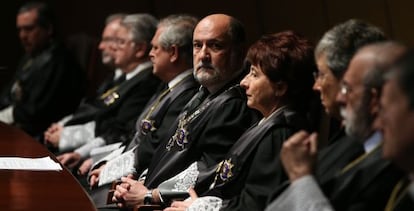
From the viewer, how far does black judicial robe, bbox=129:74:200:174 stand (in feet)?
14.8

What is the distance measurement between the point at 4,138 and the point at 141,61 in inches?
38.3

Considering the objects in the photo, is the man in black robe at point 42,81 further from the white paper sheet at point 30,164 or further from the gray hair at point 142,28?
the white paper sheet at point 30,164

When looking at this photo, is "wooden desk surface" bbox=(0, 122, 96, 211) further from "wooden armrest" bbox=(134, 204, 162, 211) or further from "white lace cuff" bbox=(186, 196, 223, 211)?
"white lace cuff" bbox=(186, 196, 223, 211)

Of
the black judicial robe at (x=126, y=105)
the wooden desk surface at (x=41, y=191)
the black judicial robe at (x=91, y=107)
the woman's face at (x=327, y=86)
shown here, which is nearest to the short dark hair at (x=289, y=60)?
the woman's face at (x=327, y=86)

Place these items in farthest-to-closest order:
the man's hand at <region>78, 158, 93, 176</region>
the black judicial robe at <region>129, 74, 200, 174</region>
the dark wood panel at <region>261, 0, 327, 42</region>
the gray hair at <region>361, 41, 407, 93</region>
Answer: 1. the man's hand at <region>78, 158, 93, 176</region>
2. the dark wood panel at <region>261, 0, 327, 42</region>
3. the black judicial robe at <region>129, 74, 200, 174</region>
4. the gray hair at <region>361, 41, 407, 93</region>

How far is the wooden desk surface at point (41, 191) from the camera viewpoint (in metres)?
3.31

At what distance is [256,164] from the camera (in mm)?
3363

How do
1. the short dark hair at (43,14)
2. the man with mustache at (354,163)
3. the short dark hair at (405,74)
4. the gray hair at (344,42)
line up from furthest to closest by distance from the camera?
the short dark hair at (43,14)
the gray hair at (344,42)
the man with mustache at (354,163)
the short dark hair at (405,74)

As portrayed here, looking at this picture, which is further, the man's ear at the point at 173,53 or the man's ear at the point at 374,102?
the man's ear at the point at 173,53

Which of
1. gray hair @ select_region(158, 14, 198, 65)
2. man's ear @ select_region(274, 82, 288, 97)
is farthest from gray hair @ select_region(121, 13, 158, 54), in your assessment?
man's ear @ select_region(274, 82, 288, 97)

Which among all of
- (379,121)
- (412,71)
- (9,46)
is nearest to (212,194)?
(379,121)

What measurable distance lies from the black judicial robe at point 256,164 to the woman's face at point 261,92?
0.20 feet

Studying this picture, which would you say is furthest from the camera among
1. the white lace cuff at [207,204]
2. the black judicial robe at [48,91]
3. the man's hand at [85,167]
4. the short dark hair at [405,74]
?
the black judicial robe at [48,91]

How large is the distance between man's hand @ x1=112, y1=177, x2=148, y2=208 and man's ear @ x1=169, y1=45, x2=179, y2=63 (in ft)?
→ 2.09
